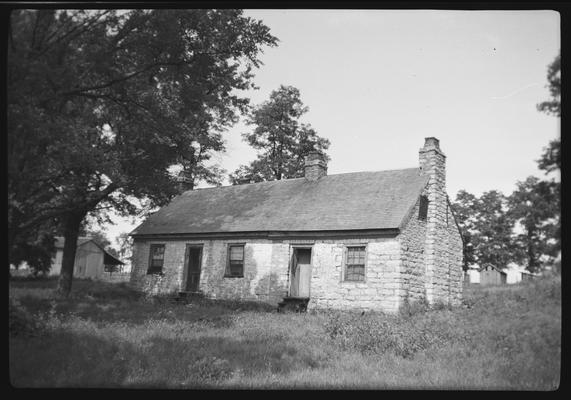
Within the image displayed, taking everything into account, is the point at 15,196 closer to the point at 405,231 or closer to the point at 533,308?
the point at 533,308

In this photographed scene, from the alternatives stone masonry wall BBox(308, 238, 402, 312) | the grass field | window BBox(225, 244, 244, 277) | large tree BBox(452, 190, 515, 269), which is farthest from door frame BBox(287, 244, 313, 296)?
large tree BBox(452, 190, 515, 269)

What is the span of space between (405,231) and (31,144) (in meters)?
12.5

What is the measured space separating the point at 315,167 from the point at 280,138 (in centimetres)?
1320

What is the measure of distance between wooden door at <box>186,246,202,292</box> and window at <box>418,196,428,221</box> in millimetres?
10186

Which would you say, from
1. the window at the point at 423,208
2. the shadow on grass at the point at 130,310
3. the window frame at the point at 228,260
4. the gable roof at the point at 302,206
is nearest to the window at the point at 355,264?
the gable roof at the point at 302,206

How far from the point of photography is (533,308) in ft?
25.0

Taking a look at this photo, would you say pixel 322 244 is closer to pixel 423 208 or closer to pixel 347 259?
pixel 347 259

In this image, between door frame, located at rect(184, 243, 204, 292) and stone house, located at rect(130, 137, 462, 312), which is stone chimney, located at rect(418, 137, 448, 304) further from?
door frame, located at rect(184, 243, 204, 292)

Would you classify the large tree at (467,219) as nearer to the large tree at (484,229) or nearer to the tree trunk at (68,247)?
the large tree at (484,229)

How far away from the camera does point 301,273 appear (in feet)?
57.8

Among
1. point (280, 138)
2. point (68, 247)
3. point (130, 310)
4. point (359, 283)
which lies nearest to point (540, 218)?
point (359, 283)

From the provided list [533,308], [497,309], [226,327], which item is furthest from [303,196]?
[533,308]

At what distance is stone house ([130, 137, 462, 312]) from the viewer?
15836mm

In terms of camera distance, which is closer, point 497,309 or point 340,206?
point 497,309
